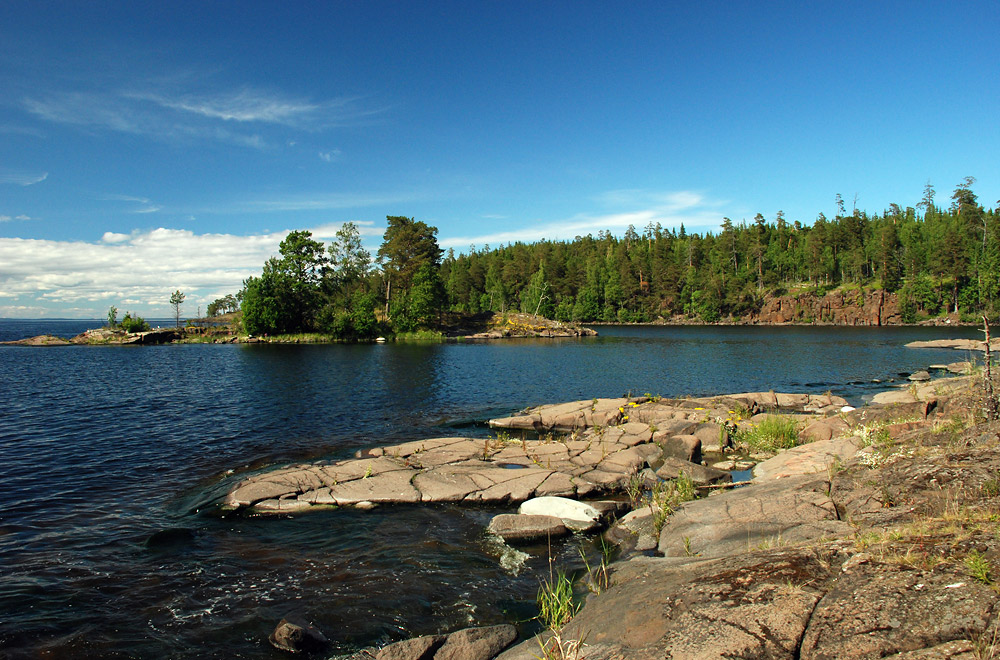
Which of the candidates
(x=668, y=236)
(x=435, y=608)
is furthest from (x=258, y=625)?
(x=668, y=236)

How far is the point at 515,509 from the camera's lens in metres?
14.2

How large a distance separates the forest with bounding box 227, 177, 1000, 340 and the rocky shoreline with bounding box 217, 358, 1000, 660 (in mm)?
75878

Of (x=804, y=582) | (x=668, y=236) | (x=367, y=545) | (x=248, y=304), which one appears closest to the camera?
(x=804, y=582)

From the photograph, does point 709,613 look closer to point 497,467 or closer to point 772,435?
point 497,467

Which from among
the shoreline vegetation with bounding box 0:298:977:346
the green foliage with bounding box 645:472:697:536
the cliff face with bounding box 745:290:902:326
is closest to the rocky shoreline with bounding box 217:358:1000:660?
the green foliage with bounding box 645:472:697:536

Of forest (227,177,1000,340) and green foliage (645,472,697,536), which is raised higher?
forest (227,177,1000,340)

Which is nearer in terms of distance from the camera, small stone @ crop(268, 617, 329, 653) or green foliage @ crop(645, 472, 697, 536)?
small stone @ crop(268, 617, 329, 653)

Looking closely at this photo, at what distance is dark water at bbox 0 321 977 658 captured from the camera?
29.5 ft

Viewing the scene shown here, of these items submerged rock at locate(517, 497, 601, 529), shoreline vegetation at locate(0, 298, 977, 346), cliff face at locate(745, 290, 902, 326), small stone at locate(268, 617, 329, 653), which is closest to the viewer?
small stone at locate(268, 617, 329, 653)

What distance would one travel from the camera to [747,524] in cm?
1025

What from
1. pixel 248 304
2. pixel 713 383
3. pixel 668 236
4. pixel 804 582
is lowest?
pixel 713 383

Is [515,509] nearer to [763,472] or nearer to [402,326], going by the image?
[763,472]

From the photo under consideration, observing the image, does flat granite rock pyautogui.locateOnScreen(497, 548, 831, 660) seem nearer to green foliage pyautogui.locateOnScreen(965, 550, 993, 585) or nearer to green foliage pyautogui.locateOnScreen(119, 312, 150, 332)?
green foliage pyautogui.locateOnScreen(965, 550, 993, 585)

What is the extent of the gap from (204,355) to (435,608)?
64198 millimetres
